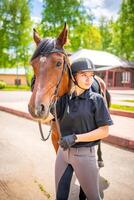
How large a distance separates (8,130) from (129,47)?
47.3 m

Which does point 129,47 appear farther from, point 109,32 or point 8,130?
point 8,130

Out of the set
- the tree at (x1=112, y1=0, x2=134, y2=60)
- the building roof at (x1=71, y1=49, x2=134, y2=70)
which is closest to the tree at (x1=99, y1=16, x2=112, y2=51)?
the tree at (x1=112, y1=0, x2=134, y2=60)

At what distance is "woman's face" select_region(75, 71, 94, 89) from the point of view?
261cm

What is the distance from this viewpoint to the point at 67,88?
2889 millimetres

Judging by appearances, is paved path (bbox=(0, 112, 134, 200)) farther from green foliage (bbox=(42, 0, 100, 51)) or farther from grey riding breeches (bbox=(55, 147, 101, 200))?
green foliage (bbox=(42, 0, 100, 51))

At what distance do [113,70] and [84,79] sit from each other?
1645 inches

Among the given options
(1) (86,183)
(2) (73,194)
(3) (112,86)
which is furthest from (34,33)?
(3) (112,86)

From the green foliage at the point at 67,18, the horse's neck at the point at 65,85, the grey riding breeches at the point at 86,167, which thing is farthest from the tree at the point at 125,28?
the grey riding breeches at the point at 86,167

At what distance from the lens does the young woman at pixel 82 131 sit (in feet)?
8.15

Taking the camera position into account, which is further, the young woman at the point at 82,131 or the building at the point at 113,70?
the building at the point at 113,70

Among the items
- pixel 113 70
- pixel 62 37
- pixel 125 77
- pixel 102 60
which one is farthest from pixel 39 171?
pixel 125 77

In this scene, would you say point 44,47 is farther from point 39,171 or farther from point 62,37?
point 39,171

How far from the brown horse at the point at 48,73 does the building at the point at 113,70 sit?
134ft

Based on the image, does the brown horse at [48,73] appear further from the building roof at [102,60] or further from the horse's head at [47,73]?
the building roof at [102,60]
